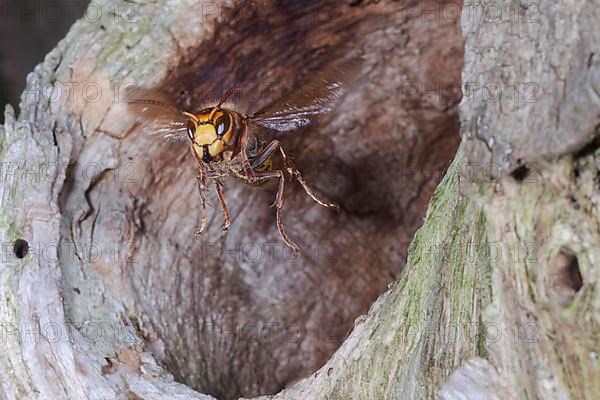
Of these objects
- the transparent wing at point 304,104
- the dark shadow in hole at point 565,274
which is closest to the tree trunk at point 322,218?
the dark shadow in hole at point 565,274

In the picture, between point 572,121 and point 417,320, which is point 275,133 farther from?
point 572,121

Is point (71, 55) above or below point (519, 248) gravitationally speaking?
above

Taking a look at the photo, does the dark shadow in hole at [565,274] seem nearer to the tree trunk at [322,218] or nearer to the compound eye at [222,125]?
the tree trunk at [322,218]

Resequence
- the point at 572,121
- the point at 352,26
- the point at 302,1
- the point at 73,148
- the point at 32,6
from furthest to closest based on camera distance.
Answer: the point at 32,6 < the point at 352,26 < the point at 302,1 < the point at 73,148 < the point at 572,121

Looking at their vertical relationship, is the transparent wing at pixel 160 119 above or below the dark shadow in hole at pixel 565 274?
above

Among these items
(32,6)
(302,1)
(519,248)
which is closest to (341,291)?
(302,1)

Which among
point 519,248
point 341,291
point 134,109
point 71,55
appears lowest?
point 341,291
